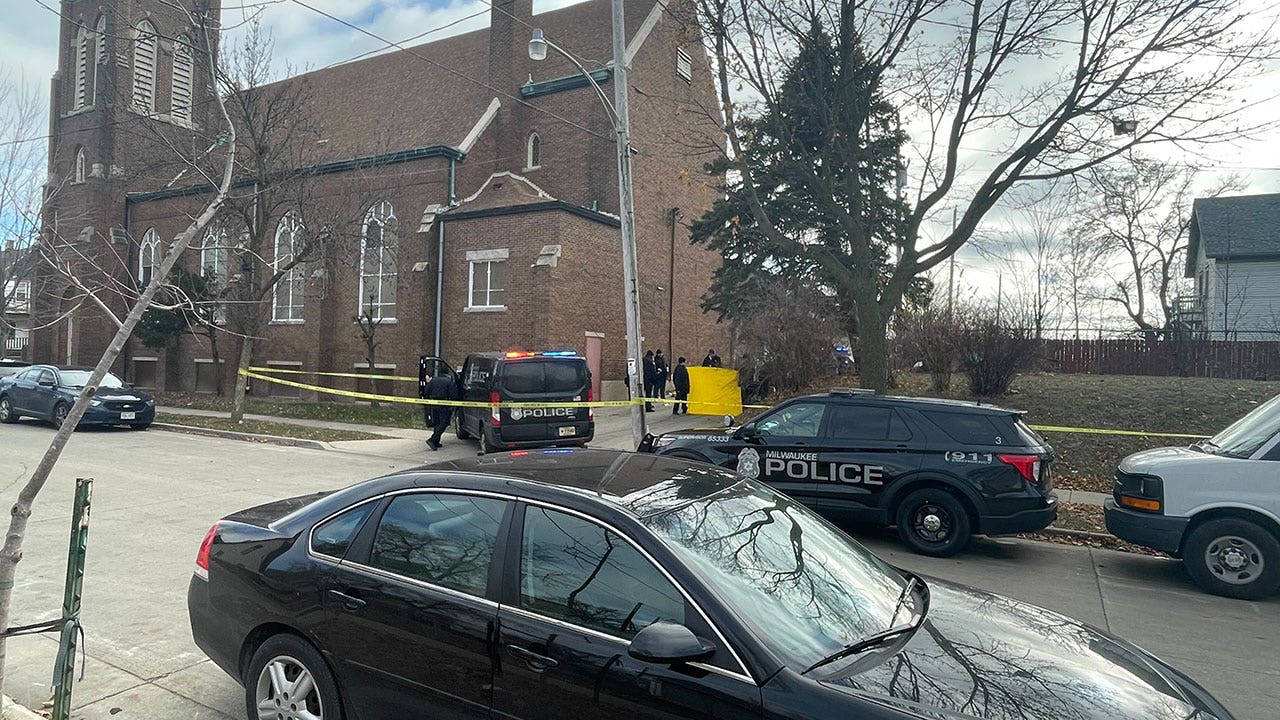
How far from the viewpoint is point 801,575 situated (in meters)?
2.95

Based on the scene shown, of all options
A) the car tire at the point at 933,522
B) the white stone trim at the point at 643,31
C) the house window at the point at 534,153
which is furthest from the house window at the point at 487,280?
the car tire at the point at 933,522

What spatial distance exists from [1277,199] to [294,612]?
41.4 m

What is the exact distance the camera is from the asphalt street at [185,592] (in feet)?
13.9

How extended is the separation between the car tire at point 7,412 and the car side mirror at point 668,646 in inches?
874

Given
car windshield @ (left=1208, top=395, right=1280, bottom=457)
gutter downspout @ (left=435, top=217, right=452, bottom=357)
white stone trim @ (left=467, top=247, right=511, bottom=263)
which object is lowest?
car windshield @ (left=1208, top=395, right=1280, bottom=457)

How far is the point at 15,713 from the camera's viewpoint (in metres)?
3.54

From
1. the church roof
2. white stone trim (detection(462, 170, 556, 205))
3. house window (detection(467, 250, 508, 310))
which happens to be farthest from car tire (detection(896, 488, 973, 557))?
the church roof

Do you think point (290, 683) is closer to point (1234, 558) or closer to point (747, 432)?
point (747, 432)

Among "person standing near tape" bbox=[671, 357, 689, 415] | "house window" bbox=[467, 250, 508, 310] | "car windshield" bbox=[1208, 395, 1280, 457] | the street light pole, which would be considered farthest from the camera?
"house window" bbox=[467, 250, 508, 310]

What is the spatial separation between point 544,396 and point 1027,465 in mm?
8893

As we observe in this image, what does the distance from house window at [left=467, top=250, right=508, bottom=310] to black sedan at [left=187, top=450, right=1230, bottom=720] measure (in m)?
20.7

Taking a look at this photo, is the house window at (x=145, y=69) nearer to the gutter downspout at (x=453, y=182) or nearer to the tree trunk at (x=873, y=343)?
the gutter downspout at (x=453, y=182)

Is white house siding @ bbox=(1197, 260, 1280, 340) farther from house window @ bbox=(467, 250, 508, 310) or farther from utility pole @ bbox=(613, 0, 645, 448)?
utility pole @ bbox=(613, 0, 645, 448)

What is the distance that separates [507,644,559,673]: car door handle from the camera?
8.73 ft
